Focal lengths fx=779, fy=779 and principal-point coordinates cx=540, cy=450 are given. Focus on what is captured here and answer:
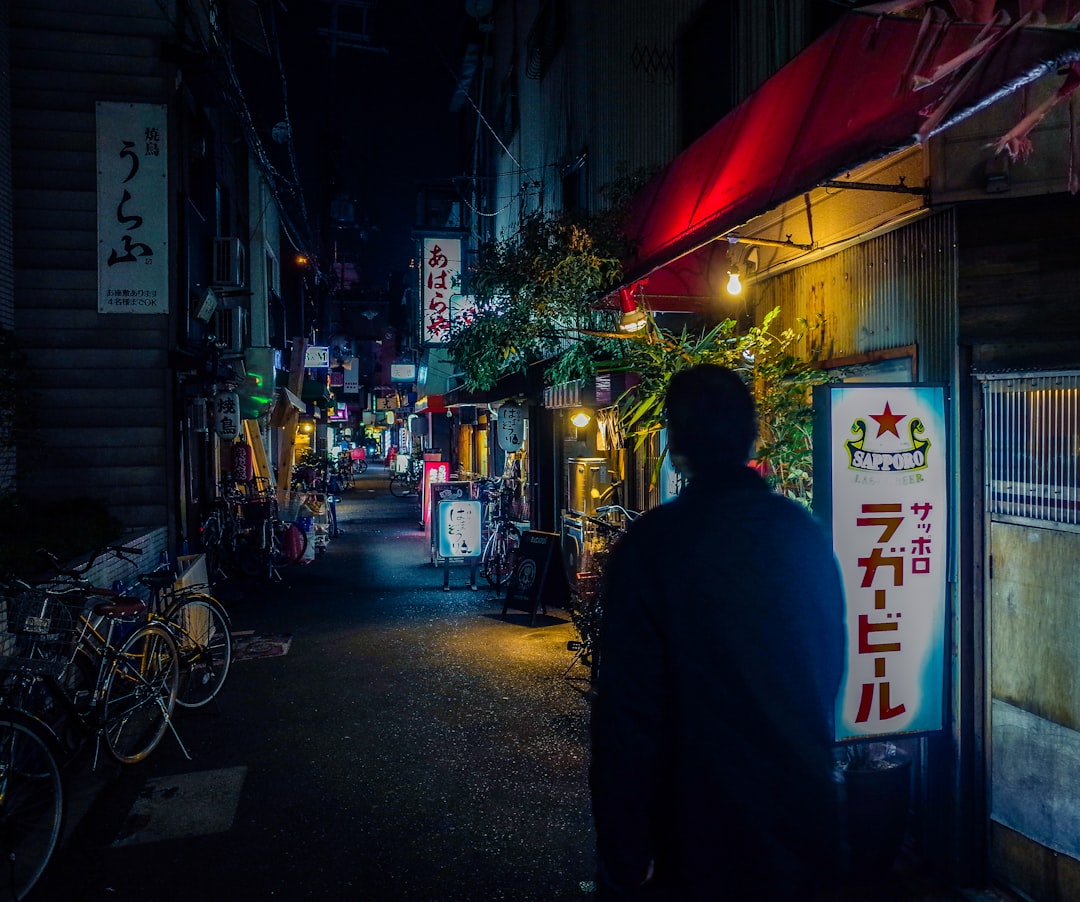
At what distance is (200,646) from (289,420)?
1622 cm

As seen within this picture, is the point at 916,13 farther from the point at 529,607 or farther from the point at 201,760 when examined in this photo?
the point at 529,607

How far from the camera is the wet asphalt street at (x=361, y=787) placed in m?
4.70

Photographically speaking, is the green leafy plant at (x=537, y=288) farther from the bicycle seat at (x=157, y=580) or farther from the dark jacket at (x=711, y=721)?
the dark jacket at (x=711, y=721)

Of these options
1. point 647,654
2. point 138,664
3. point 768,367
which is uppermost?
point 768,367

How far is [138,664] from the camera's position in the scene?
6816mm

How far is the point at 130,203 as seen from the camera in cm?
1102

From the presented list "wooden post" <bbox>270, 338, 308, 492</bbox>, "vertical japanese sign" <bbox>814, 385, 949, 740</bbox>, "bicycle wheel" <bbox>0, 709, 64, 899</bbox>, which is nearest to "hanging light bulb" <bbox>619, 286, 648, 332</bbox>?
"vertical japanese sign" <bbox>814, 385, 949, 740</bbox>

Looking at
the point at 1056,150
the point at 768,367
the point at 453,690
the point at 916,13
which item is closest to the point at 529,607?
the point at 453,690

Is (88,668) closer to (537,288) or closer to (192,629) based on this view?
(192,629)

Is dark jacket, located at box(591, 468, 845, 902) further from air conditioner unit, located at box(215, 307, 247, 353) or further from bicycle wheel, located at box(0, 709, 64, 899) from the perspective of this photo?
air conditioner unit, located at box(215, 307, 247, 353)

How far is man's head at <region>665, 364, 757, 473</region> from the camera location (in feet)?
7.97

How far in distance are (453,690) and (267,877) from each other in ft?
11.7

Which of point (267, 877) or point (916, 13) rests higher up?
point (916, 13)

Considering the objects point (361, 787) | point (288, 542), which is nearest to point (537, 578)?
point (361, 787)
